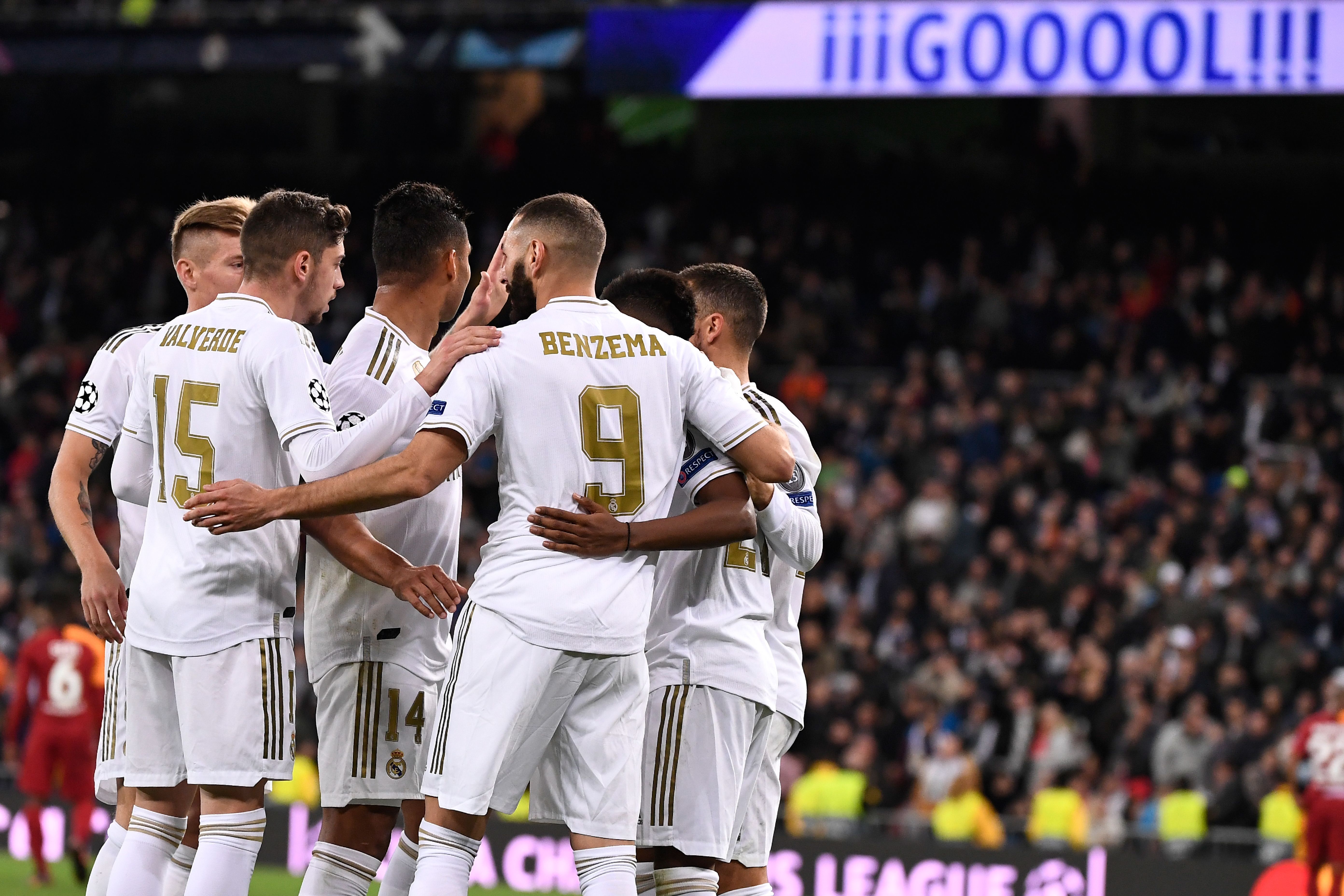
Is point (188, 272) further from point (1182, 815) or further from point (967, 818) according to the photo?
point (1182, 815)

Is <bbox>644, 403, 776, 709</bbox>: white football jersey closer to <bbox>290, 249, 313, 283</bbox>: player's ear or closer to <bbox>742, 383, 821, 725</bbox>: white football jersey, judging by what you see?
<bbox>742, 383, 821, 725</bbox>: white football jersey

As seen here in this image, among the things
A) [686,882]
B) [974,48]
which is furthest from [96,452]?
[974,48]

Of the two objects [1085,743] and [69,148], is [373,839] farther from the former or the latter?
[69,148]

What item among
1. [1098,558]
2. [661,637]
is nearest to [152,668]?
[661,637]

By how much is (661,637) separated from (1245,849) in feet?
28.1

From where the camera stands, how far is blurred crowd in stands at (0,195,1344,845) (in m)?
13.4

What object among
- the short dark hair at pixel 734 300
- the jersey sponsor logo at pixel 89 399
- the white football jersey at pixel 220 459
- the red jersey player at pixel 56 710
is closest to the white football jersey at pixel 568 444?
the white football jersey at pixel 220 459

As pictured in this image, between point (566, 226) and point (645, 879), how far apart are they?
1.88 meters

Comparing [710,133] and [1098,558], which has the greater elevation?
[710,133]

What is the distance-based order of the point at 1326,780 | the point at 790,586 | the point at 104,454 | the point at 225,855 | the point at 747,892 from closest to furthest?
the point at 225,855 → the point at 747,892 → the point at 790,586 → the point at 104,454 → the point at 1326,780

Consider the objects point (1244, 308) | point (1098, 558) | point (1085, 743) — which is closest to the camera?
point (1085, 743)

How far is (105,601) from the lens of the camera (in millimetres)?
Answer: 5145

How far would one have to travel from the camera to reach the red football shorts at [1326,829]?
11.0 meters

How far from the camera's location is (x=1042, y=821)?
1291 centimetres
